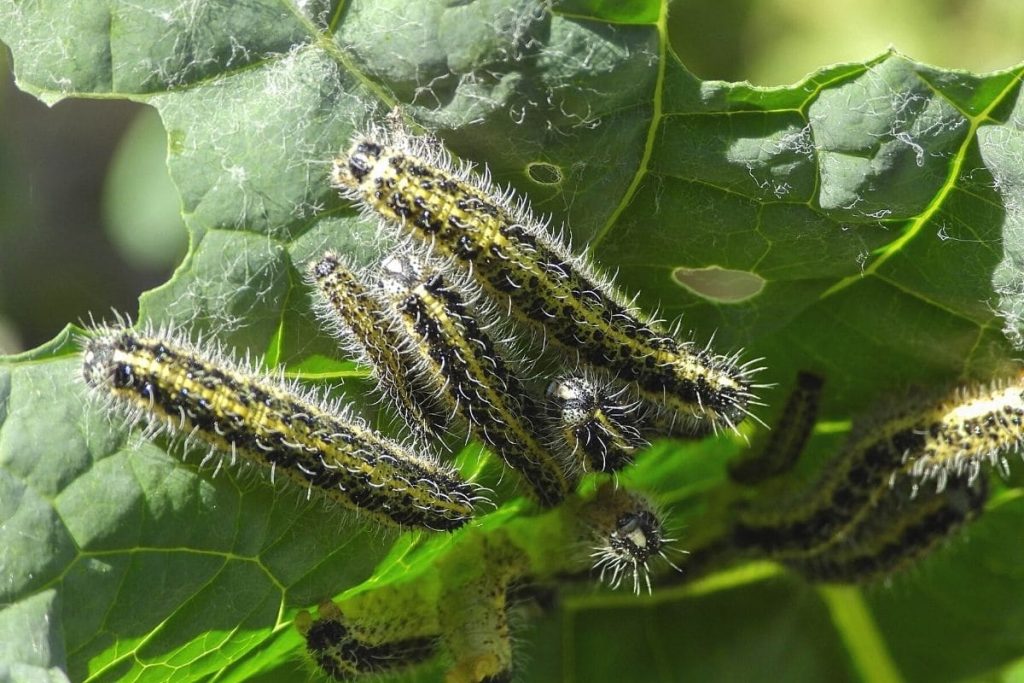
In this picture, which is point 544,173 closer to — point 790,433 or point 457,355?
point 457,355

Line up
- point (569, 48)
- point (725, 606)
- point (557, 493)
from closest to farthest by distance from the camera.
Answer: point (569, 48)
point (557, 493)
point (725, 606)

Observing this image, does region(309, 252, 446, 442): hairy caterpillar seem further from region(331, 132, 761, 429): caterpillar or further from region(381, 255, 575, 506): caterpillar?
region(331, 132, 761, 429): caterpillar

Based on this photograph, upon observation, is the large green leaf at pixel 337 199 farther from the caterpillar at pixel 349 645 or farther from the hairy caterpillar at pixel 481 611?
the hairy caterpillar at pixel 481 611

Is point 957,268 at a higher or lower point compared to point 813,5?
lower

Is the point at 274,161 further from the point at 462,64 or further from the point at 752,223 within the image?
the point at 752,223

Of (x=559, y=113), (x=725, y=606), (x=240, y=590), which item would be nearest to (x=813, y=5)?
(x=559, y=113)
